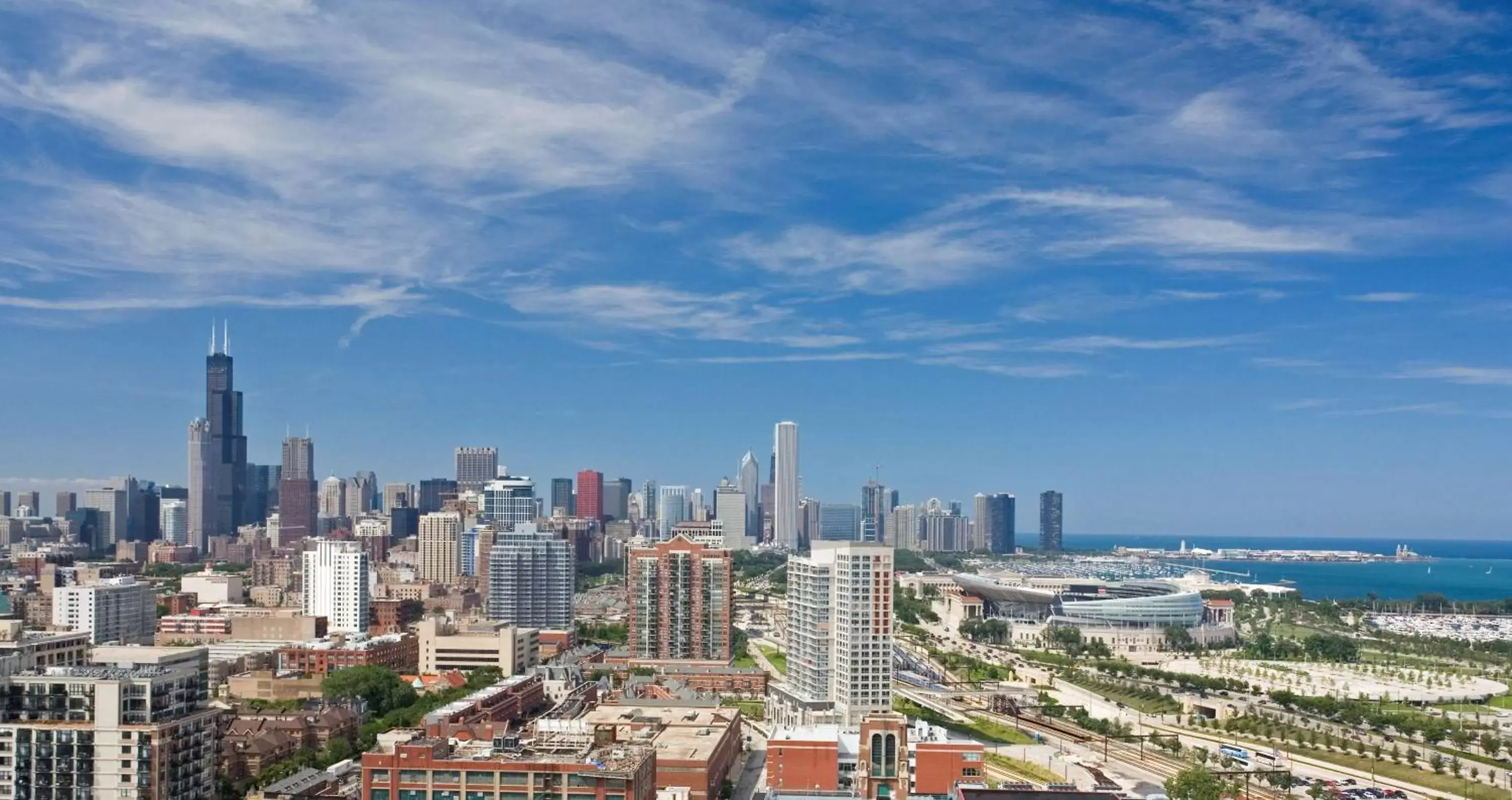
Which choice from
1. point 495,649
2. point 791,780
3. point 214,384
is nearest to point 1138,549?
point 214,384

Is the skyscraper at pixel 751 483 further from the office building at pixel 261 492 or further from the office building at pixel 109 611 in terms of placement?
the office building at pixel 109 611

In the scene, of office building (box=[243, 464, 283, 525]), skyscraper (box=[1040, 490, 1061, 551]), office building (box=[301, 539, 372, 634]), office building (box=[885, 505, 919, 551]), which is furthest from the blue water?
office building (box=[243, 464, 283, 525])

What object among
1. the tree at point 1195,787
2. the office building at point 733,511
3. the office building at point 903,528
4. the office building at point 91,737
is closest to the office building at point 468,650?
the office building at point 91,737

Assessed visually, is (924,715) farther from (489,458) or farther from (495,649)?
(489,458)

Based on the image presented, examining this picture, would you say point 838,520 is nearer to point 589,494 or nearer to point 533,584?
point 589,494

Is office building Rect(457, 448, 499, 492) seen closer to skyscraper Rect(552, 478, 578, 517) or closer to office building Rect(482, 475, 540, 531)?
skyscraper Rect(552, 478, 578, 517)

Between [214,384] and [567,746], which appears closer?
[567,746]

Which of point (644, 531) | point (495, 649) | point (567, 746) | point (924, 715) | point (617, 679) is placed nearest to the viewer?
point (567, 746)
